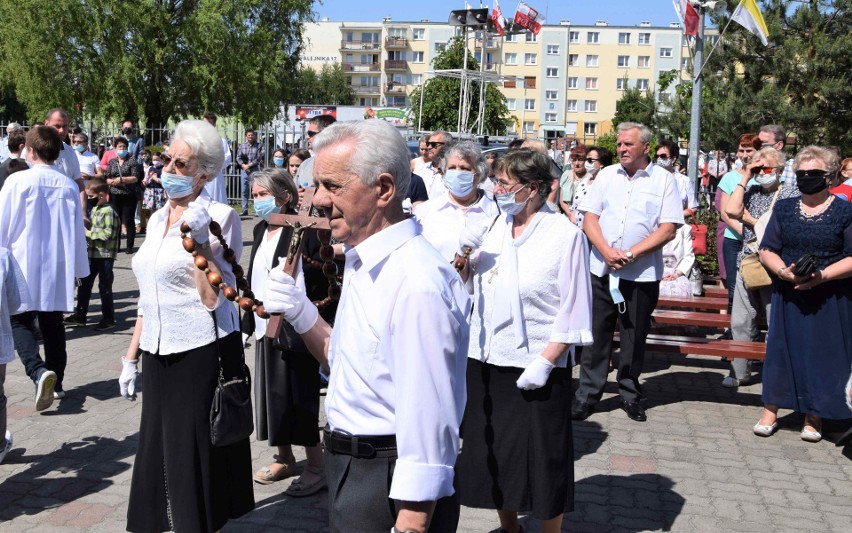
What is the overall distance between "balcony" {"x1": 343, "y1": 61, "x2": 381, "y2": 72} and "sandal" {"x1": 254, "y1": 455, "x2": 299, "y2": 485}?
11547 centimetres

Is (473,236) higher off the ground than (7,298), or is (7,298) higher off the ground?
(473,236)

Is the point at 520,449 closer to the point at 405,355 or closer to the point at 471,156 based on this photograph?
the point at 405,355

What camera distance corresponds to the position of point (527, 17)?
32719mm

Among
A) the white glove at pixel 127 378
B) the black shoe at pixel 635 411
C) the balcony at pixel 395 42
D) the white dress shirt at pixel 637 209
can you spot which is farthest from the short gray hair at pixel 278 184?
the balcony at pixel 395 42

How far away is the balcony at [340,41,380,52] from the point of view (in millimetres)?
118562

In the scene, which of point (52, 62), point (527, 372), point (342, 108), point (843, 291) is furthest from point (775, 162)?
point (342, 108)

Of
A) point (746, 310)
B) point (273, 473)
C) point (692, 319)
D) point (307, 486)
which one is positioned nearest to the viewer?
point (307, 486)

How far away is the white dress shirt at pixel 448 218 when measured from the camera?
19.3 ft

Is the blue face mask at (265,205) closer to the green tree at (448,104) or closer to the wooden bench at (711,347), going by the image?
the wooden bench at (711,347)

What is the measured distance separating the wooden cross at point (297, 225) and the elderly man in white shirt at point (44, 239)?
4847 millimetres

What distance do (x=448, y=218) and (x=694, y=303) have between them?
403cm

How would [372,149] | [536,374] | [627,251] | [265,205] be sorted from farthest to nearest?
[627,251] → [265,205] → [536,374] → [372,149]

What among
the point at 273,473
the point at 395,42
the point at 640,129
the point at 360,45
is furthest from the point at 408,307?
the point at 360,45

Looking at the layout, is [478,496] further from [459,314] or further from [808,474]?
[808,474]
